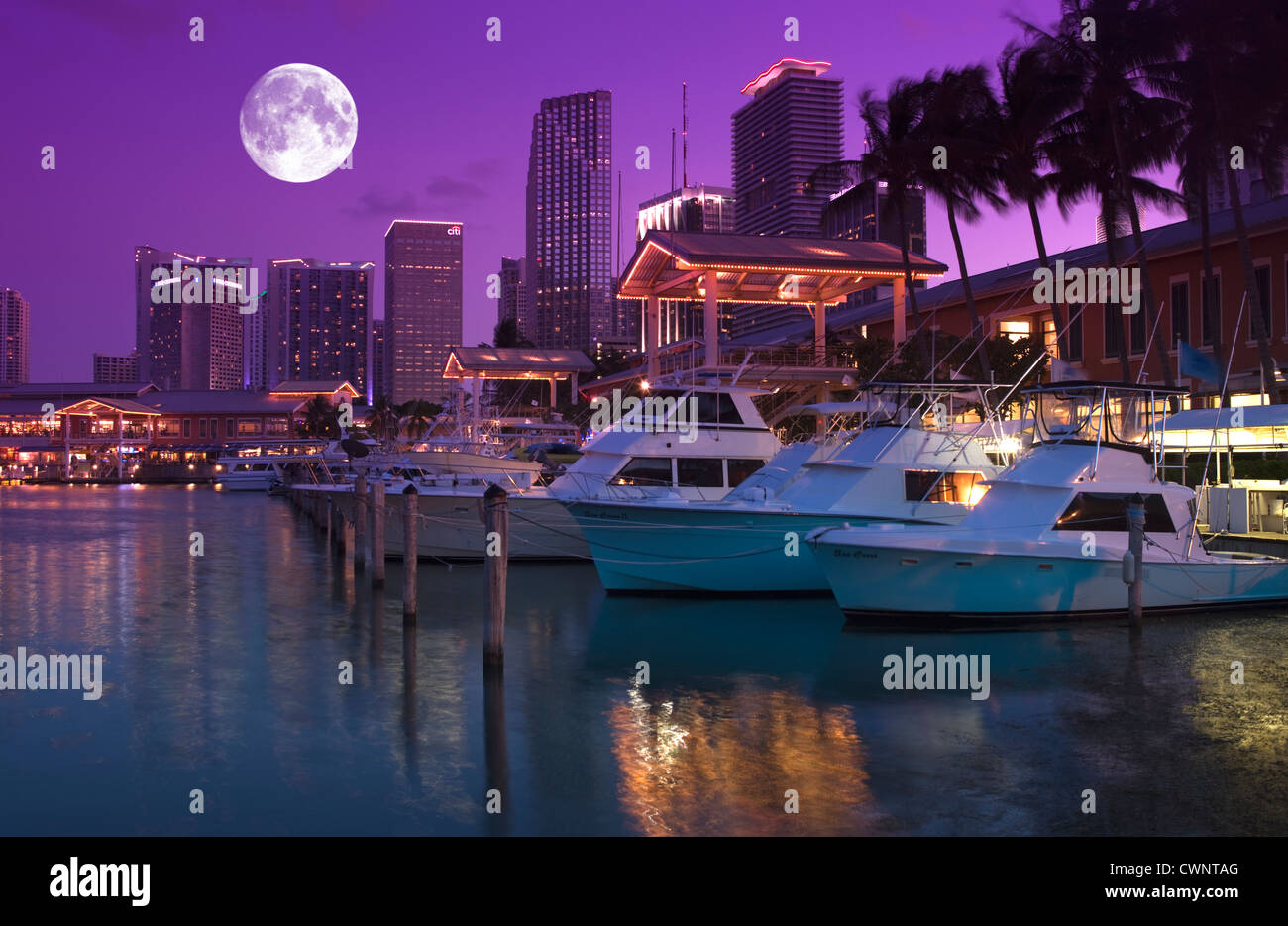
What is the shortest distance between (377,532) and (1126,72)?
24778 millimetres

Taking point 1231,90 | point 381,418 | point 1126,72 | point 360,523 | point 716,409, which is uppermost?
point 1126,72

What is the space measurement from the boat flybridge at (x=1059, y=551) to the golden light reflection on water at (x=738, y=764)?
3940mm

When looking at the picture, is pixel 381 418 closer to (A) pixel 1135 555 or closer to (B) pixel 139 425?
(B) pixel 139 425

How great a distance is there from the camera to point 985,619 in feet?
52.3

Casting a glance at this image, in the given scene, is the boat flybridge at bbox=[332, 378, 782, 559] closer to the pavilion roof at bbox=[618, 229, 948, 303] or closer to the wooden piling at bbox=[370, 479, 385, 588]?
the wooden piling at bbox=[370, 479, 385, 588]

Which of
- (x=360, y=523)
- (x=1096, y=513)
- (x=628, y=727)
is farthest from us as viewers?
(x=360, y=523)

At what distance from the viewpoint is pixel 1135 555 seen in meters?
15.7

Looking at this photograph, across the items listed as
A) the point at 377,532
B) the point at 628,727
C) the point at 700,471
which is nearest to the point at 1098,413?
the point at 700,471

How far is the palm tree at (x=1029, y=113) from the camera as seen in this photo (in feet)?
108

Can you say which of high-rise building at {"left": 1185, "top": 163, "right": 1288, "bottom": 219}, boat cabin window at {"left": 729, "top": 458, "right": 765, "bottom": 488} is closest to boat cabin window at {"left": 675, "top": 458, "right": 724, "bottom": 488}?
boat cabin window at {"left": 729, "top": 458, "right": 765, "bottom": 488}

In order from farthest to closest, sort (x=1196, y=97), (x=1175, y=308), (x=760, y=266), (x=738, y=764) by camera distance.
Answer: (x=1175, y=308), (x=760, y=266), (x=1196, y=97), (x=738, y=764)

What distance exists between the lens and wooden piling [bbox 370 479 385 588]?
20.0m

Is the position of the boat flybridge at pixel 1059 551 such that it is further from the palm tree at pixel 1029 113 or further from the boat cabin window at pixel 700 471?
the palm tree at pixel 1029 113
